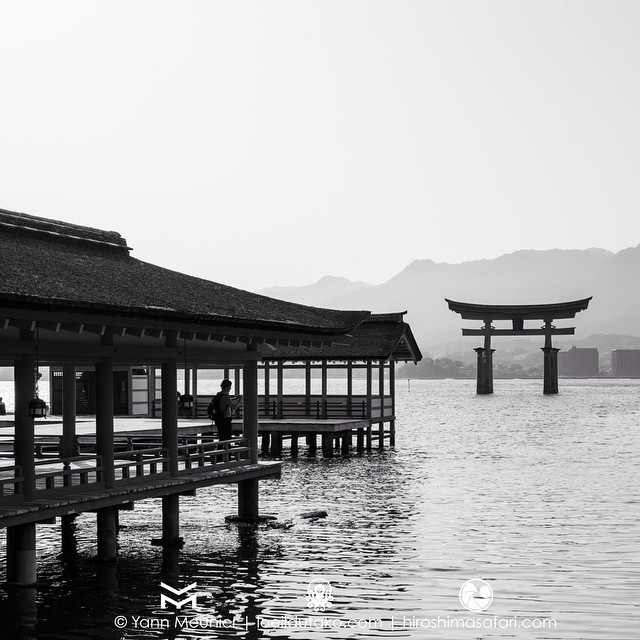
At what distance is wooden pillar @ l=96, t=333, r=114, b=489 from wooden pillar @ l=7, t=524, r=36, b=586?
75.1 inches

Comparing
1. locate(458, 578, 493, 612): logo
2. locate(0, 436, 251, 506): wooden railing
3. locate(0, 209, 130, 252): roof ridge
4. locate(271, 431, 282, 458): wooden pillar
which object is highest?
locate(0, 209, 130, 252): roof ridge

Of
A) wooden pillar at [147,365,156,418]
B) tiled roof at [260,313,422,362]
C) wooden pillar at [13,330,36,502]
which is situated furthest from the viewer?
tiled roof at [260,313,422,362]

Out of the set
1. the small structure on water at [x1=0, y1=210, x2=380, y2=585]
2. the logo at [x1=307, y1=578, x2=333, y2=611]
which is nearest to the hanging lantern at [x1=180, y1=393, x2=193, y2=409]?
the small structure on water at [x1=0, y1=210, x2=380, y2=585]

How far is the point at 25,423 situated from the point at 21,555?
2.04 m

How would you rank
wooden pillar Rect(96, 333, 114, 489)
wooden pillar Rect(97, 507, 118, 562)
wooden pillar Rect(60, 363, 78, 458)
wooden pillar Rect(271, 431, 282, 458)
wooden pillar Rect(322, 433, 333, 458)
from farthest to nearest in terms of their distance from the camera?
wooden pillar Rect(322, 433, 333, 458)
wooden pillar Rect(271, 431, 282, 458)
wooden pillar Rect(60, 363, 78, 458)
wooden pillar Rect(97, 507, 118, 562)
wooden pillar Rect(96, 333, 114, 489)

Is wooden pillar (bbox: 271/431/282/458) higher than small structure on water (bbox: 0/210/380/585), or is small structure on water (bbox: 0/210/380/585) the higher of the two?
small structure on water (bbox: 0/210/380/585)

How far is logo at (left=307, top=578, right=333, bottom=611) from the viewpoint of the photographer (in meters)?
16.8

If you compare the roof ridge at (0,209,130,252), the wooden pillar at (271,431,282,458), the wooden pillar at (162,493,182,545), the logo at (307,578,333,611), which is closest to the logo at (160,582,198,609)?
the logo at (307,578,333,611)

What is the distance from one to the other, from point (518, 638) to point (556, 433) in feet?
174

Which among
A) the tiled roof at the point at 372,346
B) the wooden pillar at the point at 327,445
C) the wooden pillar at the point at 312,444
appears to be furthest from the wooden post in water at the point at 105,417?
the wooden pillar at the point at 312,444

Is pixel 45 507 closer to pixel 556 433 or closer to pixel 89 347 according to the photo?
pixel 89 347

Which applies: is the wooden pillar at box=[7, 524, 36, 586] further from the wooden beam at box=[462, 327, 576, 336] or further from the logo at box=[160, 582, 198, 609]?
the wooden beam at box=[462, 327, 576, 336]

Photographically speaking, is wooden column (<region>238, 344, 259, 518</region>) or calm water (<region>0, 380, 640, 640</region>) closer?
calm water (<region>0, 380, 640, 640</region>)

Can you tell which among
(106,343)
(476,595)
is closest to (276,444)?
(106,343)
